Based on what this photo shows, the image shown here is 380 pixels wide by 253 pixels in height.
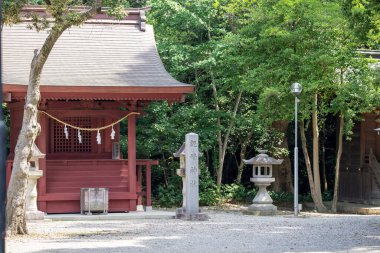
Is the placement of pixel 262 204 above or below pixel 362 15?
below

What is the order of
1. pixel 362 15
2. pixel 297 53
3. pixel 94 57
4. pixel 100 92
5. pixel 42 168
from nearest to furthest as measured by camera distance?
pixel 362 15, pixel 100 92, pixel 42 168, pixel 94 57, pixel 297 53

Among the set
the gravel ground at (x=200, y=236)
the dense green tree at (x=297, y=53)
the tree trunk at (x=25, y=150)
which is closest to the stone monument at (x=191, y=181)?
the gravel ground at (x=200, y=236)

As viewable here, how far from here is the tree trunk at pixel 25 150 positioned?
499 inches

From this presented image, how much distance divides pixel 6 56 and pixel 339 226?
10.1m

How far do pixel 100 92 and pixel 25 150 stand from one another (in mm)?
4998

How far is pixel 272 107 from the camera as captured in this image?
20938 mm

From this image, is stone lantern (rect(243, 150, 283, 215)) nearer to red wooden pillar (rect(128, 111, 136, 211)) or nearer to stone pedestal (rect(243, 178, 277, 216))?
stone pedestal (rect(243, 178, 277, 216))

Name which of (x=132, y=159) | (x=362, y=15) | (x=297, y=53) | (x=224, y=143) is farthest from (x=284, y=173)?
(x=362, y=15)

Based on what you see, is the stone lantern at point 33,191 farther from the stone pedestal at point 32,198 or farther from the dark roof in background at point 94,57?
the dark roof in background at point 94,57

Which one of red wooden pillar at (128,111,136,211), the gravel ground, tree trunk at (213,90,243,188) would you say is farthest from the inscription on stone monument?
tree trunk at (213,90,243,188)

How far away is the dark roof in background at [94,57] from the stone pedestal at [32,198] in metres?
2.26

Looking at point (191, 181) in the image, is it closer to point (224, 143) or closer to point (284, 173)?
point (224, 143)

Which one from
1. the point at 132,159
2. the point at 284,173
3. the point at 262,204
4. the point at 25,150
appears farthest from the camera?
the point at 284,173

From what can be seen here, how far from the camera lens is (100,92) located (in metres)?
17.8
